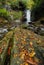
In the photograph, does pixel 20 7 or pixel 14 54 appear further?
pixel 20 7

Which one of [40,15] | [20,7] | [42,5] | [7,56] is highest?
[7,56]

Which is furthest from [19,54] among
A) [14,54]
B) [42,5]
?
[42,5]

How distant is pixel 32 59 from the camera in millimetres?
5105

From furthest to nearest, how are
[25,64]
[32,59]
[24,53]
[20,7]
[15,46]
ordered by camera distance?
1. [20,7]
2. [15,46]
3. [24,53]
4. [32,59]
5. [25,64]

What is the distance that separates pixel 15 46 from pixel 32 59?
1.16 m

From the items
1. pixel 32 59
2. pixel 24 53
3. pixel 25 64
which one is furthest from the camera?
pixel 24 53

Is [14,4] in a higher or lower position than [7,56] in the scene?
lower

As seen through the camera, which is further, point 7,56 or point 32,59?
point 7,56

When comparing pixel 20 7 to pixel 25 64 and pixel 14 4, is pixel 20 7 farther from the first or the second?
pixel 25 64

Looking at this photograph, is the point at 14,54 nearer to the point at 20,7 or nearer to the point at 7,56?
the point at 7,56

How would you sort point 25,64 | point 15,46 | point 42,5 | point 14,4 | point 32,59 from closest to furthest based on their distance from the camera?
point 25,64 → point 32,59 → point 15,46 → point 42,5 → point 14,4

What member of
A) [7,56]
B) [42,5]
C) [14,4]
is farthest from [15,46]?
[14,4]

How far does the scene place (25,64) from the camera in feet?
15.6

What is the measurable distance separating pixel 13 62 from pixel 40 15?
1540cm
